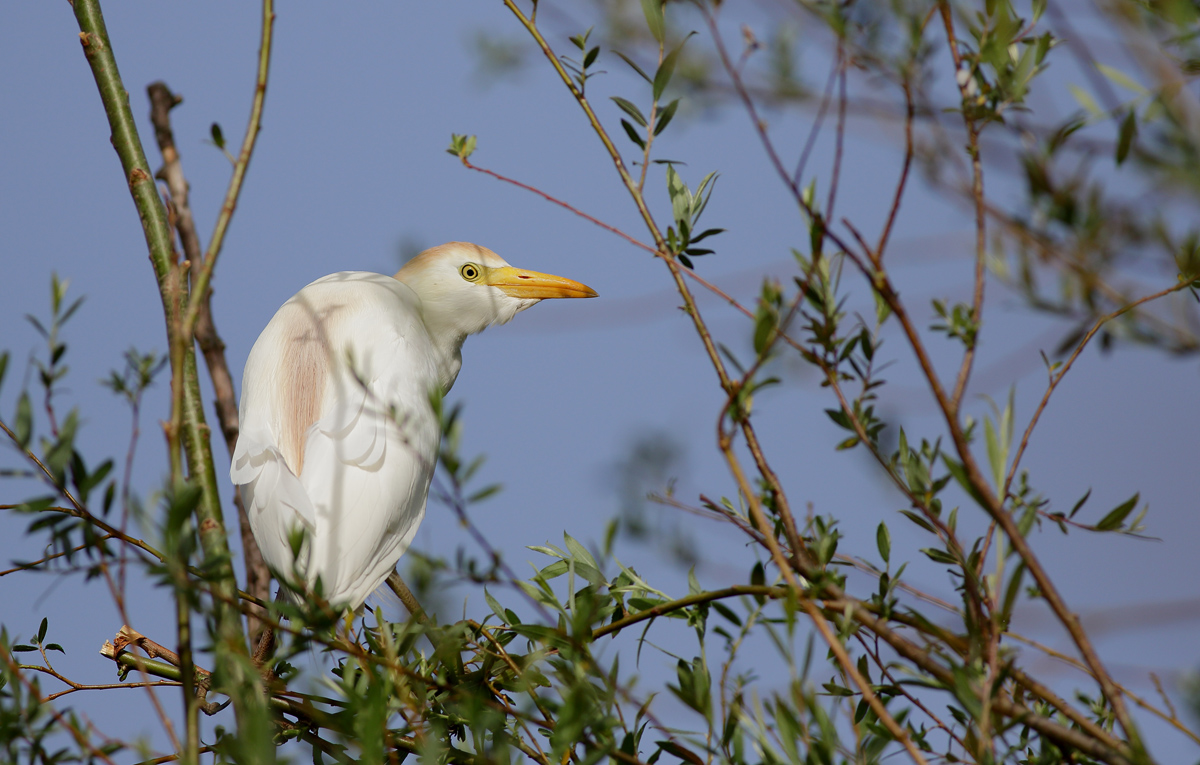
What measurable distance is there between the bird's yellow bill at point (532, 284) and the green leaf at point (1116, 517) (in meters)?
1.89

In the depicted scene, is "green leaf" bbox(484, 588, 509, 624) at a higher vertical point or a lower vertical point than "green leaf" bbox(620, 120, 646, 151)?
lower

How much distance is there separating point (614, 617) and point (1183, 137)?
0.89 meters

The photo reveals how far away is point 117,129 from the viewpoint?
71.3 inches

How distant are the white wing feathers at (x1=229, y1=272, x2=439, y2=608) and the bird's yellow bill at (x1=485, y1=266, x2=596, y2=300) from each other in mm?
550

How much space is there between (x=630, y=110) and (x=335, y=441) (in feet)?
3.70

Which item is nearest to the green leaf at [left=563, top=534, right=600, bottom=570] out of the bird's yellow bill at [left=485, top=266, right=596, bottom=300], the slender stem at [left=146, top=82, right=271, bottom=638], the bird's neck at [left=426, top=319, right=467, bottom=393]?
the slender stem at [left=146, top=82, right=271, bottom=638]

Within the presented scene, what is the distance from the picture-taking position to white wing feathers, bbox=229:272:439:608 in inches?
78.1

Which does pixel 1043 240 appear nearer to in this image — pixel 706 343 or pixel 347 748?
pixel 706 343

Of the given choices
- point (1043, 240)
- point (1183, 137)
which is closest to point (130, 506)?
point (1043, 240)

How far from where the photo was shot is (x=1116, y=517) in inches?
39.6

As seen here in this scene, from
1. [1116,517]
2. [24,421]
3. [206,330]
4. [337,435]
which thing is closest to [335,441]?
[337,435]

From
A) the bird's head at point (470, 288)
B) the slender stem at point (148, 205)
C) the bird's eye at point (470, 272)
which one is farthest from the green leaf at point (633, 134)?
the bird's eye at point (470, 272)

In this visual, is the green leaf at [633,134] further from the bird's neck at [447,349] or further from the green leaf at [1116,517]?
the bird's neck at [447,349]

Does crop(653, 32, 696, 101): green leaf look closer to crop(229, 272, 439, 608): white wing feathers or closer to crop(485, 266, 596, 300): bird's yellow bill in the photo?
crop(229, 272, 439, 608): white wing feathers
